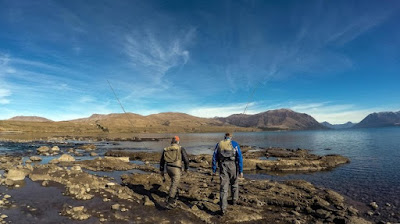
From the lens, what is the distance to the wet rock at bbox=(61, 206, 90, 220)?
9518 millimetres

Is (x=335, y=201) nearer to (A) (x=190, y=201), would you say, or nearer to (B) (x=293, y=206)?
(B) (x=293, y=206)

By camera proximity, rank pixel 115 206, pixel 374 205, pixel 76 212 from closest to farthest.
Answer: pixel 76 212 → pixel 115 206 → pixel 374 205

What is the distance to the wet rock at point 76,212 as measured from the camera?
9.52m

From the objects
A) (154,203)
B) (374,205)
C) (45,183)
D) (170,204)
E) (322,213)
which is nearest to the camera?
(170,204)

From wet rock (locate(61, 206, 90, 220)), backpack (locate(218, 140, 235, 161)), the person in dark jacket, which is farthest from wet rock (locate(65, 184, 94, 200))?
backpack (locate(218, 140, 235, 161))

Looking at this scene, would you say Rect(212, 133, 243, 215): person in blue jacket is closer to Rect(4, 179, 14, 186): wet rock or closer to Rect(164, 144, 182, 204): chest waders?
Rect(164, 144, 182, 204): chest waders

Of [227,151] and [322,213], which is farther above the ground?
[227,151]

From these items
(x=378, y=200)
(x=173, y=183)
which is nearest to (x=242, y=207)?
(x=173, y=183)

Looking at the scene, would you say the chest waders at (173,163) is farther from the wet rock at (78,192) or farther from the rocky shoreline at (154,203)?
the wet rock at (78,192)

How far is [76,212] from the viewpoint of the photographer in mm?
10031

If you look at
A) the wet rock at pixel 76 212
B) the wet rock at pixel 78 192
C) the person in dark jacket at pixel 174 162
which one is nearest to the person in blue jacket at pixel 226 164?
the person in dark jacket at pixel 174 162

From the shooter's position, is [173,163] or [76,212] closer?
[76,212]

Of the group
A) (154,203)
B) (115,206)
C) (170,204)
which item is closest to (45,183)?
(115,206)

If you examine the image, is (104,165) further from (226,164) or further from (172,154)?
(226,164)
